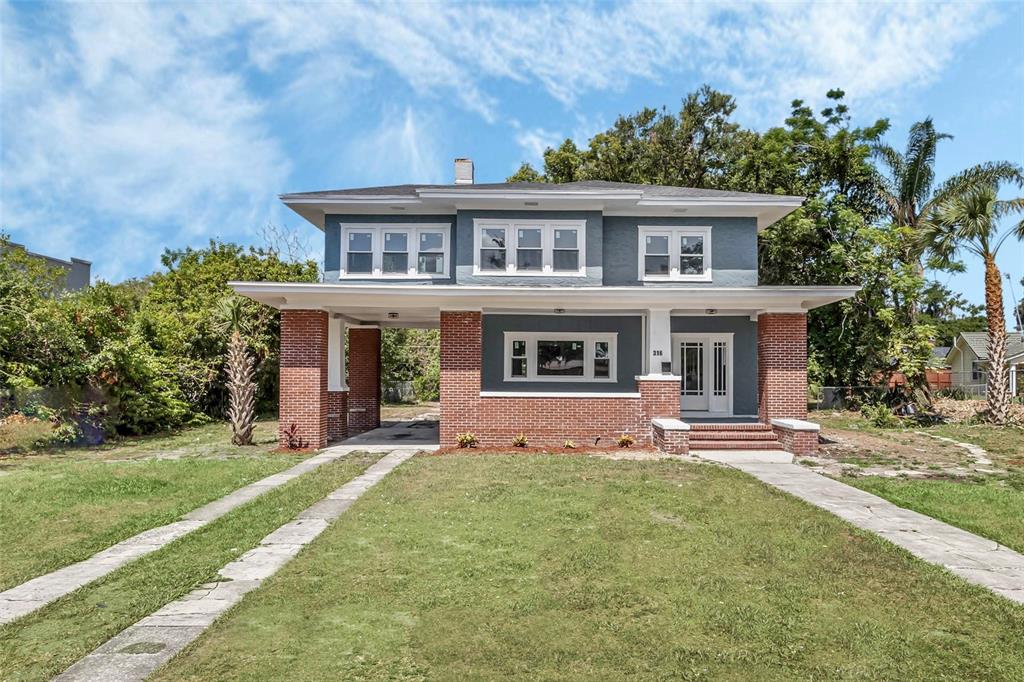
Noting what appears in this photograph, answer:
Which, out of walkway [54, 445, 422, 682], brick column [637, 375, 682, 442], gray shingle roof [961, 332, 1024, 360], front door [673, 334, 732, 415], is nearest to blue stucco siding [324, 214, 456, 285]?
brick column [637, 375, 682, 442]

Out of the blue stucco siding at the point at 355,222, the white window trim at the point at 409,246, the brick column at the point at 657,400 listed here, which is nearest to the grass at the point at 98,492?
the blue stucco siding at the point at 355,222

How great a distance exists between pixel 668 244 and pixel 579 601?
1274 centimetres

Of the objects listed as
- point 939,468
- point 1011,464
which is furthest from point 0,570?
point 1011,464

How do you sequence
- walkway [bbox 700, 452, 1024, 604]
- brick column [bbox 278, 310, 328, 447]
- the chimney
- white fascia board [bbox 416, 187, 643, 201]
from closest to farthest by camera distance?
walkway [bbox 700, 452, 1024, 604]
brick column [bbox 278, 310, 328, 447]
white fascia board [bbox 416, 187, 643, 201]
the chimney

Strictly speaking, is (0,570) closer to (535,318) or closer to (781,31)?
(535,318)

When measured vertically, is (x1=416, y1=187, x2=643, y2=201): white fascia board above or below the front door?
above

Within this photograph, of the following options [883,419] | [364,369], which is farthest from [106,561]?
[883,419]

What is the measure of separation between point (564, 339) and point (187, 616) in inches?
481

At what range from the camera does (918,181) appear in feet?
70.5

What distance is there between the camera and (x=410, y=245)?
1583cm

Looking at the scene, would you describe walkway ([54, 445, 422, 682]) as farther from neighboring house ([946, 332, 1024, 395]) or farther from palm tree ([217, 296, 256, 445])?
neighboring house ([946, 332, 1024, 395])

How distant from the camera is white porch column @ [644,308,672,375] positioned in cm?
1358

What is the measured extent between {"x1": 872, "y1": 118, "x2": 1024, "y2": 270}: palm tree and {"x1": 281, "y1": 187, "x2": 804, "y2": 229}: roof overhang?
8.12m

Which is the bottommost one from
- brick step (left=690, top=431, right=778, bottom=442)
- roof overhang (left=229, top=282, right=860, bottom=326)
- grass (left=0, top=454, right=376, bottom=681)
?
grass (left=0, top=454, right=376, bottom=681)
